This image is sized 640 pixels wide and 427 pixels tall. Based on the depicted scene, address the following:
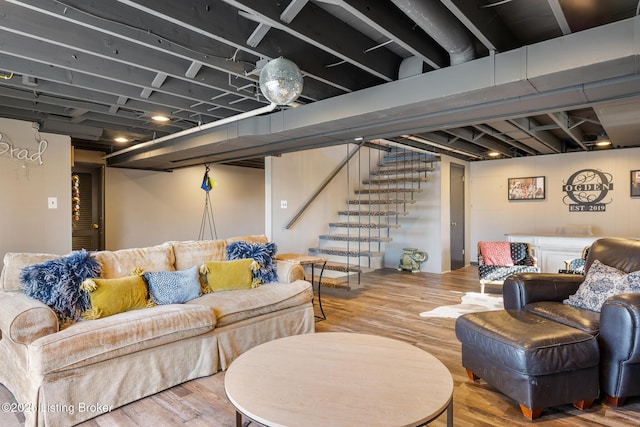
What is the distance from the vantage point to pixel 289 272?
3602mm

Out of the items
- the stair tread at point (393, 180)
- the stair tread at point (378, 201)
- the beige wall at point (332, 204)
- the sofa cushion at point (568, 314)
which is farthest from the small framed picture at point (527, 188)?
the sofa cushion at point (568, 314)

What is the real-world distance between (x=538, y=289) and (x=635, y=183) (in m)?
5.46

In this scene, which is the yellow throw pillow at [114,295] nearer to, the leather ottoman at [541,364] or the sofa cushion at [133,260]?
the sofa cushion at [133,260]

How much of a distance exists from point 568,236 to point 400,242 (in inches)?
113

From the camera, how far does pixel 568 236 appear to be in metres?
5.67

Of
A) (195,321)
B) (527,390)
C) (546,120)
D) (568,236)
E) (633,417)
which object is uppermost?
(546,120)

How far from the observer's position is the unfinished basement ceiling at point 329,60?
211 cm

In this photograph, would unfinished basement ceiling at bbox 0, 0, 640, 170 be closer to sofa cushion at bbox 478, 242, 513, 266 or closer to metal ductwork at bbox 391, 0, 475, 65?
metal ductwork at bbox 391, 0, 475, 65

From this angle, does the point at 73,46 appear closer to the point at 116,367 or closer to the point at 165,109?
the point at 165,109

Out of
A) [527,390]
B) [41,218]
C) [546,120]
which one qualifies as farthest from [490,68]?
[41,218]

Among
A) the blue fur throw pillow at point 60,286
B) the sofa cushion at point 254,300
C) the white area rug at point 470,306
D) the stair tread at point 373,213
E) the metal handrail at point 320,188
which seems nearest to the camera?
the blue fur throw pillow at point 60,286

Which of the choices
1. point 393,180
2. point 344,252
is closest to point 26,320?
point 344,252

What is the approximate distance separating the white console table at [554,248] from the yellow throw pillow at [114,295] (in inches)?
225

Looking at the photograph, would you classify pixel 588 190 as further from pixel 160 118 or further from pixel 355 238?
pixel 160 118
